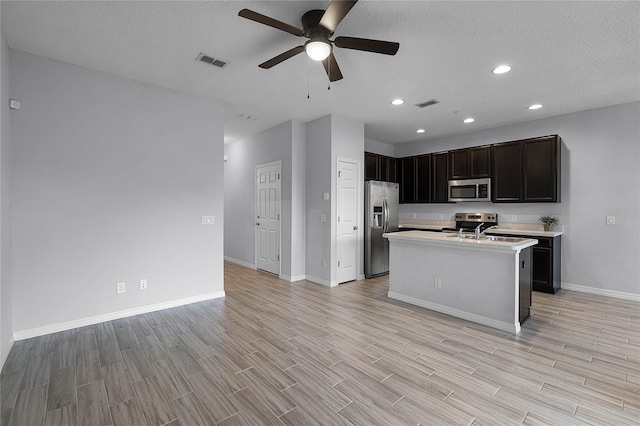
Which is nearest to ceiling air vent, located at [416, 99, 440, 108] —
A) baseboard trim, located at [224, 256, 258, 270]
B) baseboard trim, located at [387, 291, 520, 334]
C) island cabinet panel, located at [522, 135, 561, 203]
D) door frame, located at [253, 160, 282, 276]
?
island cabinet panel, located at [522, 135, 561, 203]

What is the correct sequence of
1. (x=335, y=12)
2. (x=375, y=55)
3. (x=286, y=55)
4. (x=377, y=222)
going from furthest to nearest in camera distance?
(x=377, y=222), (x=375, y=55), (x=286, y=55), (x=335, y=12)

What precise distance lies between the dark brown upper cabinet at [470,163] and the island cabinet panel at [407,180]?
0.83 m

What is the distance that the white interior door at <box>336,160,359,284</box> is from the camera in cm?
506

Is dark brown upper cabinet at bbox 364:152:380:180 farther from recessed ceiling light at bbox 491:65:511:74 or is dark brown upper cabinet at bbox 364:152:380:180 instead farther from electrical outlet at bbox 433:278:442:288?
recessed ceiling light at bbox 491:65:511:74

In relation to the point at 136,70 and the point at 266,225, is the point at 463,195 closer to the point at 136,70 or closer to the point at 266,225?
the point at 266,225

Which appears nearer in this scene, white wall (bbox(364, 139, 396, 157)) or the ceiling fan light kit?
the ceiling fan light kit

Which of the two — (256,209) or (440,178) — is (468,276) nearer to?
(440,178)

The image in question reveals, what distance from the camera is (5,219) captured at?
2.61 metres

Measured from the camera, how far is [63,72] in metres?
3.15

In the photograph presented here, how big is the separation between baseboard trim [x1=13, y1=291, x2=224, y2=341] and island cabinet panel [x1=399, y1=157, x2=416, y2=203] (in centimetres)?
445

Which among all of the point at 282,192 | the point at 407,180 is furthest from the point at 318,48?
the point at 407,180

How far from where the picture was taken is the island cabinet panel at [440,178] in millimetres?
6094

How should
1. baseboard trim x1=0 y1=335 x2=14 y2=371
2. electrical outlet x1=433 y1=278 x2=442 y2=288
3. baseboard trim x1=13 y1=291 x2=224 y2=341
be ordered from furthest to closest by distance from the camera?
electrical outlet x1=433 y1=278 x2=442 y2=288 < baseboard trim x1=13 y1=291 x2=224 y2=341 < baseboard trim x1=0 y1=335 x2=14 y2=371

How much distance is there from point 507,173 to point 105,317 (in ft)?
20.7
